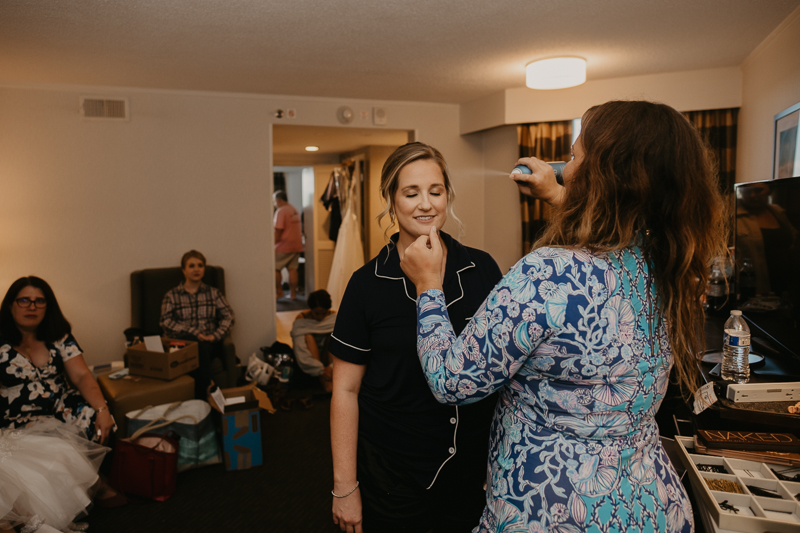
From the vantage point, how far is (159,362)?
3.19m

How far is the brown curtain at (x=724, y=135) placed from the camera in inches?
155

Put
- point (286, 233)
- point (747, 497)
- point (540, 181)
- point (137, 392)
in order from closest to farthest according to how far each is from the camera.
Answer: point (540, 181) → point (747, 497) → point (137, 392) → point (286, 233)

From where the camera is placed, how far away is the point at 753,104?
361 centimetres

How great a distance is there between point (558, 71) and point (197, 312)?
9.88ft

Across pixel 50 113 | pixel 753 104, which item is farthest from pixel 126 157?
pixel 753 104

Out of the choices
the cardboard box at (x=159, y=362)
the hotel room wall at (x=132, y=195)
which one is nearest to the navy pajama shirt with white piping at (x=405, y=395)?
the cardboard box at (x=159, y=362)

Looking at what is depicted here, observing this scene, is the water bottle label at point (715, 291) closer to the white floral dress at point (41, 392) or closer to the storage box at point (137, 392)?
the storage box at point (137, 392)

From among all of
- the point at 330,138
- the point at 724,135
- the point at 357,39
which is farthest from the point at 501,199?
the point at 357,39

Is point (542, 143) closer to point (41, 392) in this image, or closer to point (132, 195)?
point (132, 195)

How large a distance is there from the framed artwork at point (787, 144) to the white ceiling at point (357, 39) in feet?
1.70

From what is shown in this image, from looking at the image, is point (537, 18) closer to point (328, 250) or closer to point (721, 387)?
point (721, 387)

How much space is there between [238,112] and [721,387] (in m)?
4.06

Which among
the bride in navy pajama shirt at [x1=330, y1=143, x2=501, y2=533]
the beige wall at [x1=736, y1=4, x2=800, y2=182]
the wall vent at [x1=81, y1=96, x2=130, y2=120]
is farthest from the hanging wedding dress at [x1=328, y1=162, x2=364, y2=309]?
the bride in navy pajama shirt at [x1=330, y1=143, x2=501, y2=533]

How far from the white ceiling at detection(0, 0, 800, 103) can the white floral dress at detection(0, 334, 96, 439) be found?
1.63 metres
